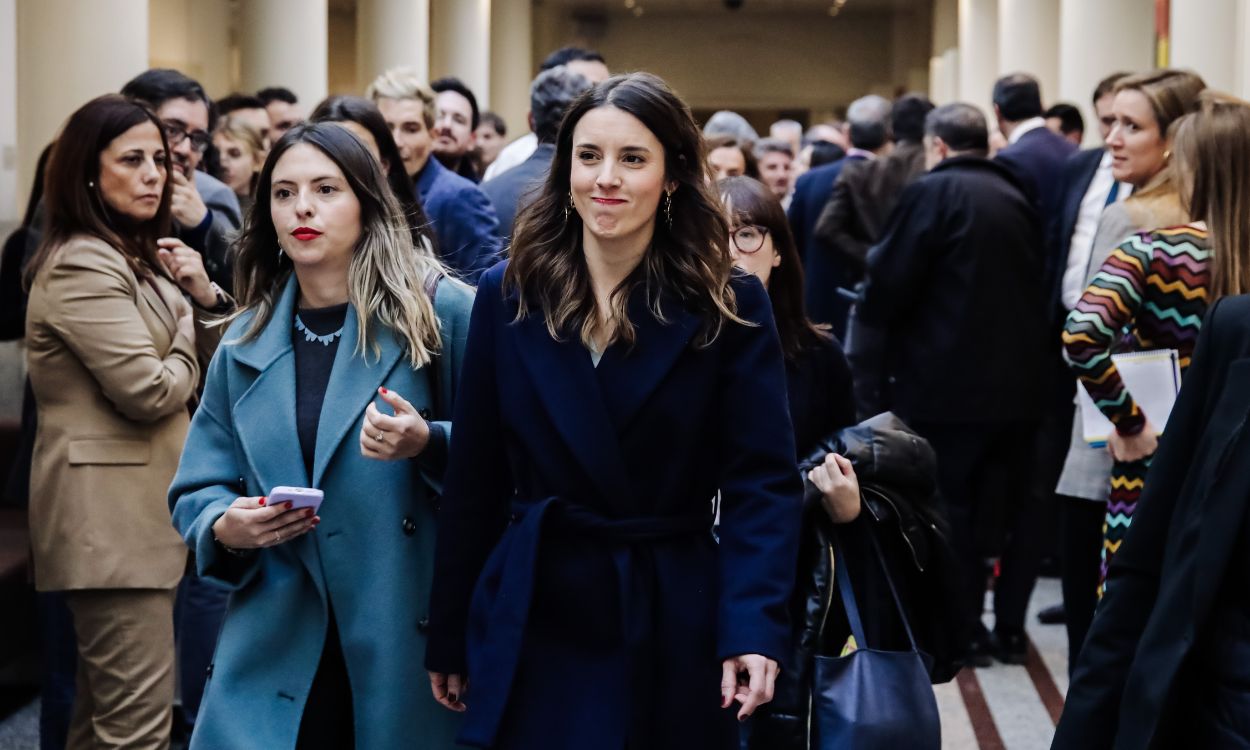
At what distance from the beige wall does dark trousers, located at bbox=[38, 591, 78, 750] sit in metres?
29.3

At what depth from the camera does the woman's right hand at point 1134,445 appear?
14.3 ft

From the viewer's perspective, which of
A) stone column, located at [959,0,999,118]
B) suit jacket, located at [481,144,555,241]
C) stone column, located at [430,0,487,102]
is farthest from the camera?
stone column, located at [959,0,999,118]

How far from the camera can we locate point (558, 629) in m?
2.83

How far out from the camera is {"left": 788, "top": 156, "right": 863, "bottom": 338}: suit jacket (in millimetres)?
8289

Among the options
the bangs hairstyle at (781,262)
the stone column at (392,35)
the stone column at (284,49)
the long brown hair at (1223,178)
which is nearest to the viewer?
the bangs hairstyle at (781,262)

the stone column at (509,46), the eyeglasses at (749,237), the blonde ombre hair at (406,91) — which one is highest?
the stone column at (509,46)

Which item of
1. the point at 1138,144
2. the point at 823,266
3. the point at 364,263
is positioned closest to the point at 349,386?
the point at 364,263

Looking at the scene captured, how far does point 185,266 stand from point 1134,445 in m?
2.49

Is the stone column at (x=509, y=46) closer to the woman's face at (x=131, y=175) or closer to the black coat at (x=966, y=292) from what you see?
the black coat at (x=966, y=292)

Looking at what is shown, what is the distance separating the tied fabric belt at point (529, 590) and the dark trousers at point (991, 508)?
384 centimetres

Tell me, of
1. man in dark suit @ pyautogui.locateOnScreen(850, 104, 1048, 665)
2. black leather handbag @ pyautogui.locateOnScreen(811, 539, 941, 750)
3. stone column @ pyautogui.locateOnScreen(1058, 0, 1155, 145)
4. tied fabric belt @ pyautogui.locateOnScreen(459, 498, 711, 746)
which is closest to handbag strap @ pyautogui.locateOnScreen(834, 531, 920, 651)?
black leather handbag @ pyautogui.locateOnScreen(811, 539, 941, 750)

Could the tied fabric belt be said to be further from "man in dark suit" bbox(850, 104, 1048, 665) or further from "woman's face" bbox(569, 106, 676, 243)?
"man in dark suit" bbox(850, 104, 1048, 665)

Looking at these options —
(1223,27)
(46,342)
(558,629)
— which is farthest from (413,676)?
(1223,27)

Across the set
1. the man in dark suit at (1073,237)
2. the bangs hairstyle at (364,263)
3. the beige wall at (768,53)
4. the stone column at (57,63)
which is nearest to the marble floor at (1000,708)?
the man in dark suit at (1073,237)
